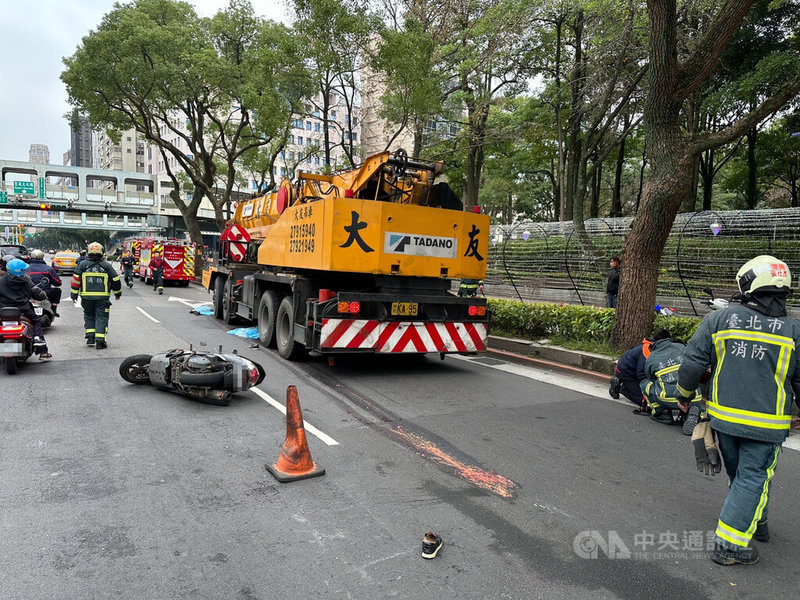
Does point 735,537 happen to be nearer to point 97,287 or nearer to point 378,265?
point 378,265

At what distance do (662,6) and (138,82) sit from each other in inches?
841

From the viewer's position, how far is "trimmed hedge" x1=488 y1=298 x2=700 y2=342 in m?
8.77

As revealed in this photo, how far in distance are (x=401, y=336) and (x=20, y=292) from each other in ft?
17.7

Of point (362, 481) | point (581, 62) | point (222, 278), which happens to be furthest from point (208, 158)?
point (362, 481)

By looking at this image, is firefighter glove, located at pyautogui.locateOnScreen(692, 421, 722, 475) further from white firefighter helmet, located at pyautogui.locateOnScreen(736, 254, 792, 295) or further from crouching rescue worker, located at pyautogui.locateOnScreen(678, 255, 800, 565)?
white firefighter helmet, located at pyautogui.locateOnScreen(736, 254, 792, 295)

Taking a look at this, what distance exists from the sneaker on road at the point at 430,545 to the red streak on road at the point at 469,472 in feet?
3.23

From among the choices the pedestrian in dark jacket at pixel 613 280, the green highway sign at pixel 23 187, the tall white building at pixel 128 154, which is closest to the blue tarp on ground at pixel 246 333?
the pedestrian in dark jacket at pixel 613 280

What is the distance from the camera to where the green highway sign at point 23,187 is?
47500 millimetres

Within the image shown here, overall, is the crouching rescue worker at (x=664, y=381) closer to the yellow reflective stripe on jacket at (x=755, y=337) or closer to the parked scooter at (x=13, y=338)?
the yellow reflective stripe on jacket at (x=755, y=337)

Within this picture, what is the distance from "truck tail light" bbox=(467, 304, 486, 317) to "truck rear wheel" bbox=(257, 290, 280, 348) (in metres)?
3.46

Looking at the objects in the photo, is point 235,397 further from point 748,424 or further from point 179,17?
point 179,17

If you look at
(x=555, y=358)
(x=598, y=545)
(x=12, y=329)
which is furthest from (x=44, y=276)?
(x=598, y=545)

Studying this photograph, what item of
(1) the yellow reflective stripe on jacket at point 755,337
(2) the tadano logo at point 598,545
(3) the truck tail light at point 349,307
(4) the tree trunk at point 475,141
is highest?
(4) the tree trunk at point 475,141

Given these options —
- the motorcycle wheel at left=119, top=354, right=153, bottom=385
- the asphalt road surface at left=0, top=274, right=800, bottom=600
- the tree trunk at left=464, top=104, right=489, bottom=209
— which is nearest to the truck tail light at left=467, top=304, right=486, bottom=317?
the asphalt road surface at left=0, top=274, right=800, bottom=600
